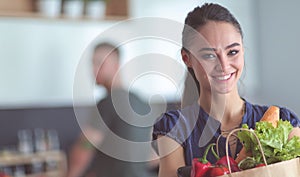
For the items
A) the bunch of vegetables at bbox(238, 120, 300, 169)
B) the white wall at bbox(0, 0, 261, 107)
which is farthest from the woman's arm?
the white wall at bbox(0, 0, 261, 107)

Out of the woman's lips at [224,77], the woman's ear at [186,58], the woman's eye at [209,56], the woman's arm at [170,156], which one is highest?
the woman's eye at [209,56]

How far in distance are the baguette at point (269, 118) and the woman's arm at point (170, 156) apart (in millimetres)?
88

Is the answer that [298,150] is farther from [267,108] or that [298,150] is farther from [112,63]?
[112,63]

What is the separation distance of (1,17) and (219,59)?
2338 millimetres

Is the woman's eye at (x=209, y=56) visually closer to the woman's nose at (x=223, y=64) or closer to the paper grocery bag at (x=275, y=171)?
the woman's nose at (x=223, y=64)

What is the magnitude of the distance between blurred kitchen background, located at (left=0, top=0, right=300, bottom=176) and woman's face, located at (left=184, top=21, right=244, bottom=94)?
1963mm

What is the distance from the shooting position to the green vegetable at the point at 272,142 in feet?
2.80

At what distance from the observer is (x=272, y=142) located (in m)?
Answer: 0.85

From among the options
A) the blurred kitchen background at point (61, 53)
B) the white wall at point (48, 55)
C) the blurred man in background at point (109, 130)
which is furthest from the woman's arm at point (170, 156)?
the white wall at point (48, 55)

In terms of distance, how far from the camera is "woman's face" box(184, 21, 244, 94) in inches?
34.2

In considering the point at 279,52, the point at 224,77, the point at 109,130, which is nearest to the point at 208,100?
the point at 224,77

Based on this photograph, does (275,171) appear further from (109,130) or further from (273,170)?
(109,130)

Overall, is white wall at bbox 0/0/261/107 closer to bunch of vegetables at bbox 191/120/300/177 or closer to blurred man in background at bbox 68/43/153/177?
blurred man in background at bbox 68/43/153/177

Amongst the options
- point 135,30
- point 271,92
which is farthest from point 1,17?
point 271,92
